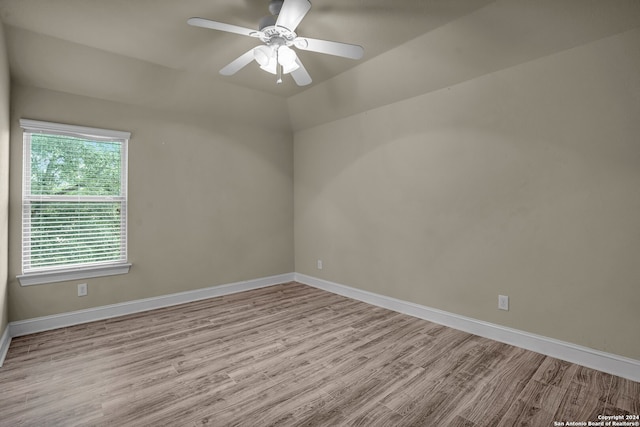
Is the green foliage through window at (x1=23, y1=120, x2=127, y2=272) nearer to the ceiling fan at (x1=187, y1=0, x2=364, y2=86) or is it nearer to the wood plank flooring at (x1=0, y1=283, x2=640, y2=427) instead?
the wood plank flooring at (x1=0, y1=283, x2=640, y2=427)

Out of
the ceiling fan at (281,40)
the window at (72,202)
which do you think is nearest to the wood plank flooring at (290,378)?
the window at (72,202)

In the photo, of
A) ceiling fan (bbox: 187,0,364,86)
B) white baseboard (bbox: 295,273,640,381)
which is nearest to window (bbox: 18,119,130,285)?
ceiling fan (bbox: 187,0,364,86)

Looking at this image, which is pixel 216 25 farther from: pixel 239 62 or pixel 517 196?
Answer: pixel 517 196

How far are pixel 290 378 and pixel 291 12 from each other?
2.44 meters

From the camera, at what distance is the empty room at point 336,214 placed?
2143 millimetres

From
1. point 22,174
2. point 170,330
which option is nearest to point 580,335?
point 170,330

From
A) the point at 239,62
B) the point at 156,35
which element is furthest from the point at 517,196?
the point at 156,35

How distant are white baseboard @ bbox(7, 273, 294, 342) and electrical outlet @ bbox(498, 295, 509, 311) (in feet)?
10.1

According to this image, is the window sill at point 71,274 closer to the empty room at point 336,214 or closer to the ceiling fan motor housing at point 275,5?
the empty room at point 336,214

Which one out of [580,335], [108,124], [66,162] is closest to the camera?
[580,335]

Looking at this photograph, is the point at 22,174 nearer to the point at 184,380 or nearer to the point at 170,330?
the point at 170,330

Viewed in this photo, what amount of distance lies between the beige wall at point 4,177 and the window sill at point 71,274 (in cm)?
19

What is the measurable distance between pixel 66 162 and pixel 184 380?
8.35 ft

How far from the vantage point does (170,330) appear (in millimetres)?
3143
